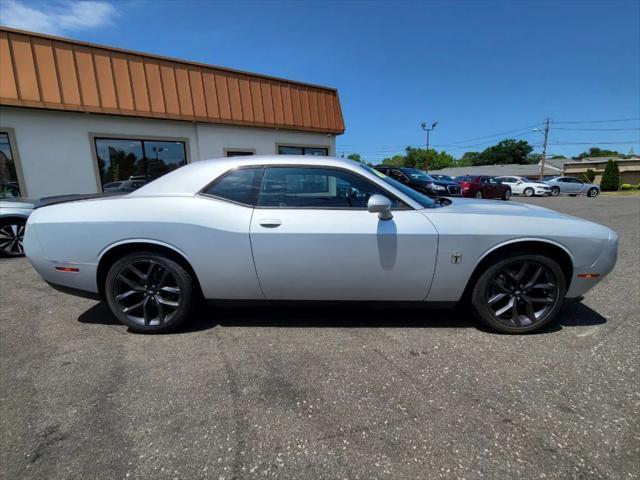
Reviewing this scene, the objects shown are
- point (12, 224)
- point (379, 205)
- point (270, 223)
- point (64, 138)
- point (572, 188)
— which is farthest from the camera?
point (572, 188)

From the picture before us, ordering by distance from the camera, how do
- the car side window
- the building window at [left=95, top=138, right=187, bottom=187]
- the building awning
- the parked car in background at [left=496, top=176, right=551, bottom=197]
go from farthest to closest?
the parked car in background at [left=496, top=176, right=551, bottom=197]
the building window at [left=95, top=138, right=187, bottom=187]
the building awning
the car side window

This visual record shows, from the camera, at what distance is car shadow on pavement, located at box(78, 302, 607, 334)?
9.29 feet

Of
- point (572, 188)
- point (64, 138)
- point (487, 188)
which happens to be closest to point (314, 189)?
point (64, 138)

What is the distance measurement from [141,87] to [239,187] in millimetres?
7718

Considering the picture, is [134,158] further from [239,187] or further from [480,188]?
[480,188]

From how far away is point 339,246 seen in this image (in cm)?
246

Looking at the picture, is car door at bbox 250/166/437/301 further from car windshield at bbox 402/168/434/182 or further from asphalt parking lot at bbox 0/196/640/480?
car windshield at bbox 402/168/434/182

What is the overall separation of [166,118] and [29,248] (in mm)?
7046

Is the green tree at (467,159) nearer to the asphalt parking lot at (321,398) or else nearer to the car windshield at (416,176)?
the car windshield at (416,176)

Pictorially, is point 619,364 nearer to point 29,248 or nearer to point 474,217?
point 474,217

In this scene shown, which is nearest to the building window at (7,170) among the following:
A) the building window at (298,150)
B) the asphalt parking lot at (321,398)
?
the asphalt parking lot at (321,398)

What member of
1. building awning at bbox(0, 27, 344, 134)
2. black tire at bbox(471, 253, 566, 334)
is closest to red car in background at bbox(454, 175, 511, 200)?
building awning at bbox(0, 27, 344, 134)

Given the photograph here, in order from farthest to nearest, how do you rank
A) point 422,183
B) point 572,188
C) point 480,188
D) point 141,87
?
point 572,188 → point 480,188 → point 422,183 → point 141,87

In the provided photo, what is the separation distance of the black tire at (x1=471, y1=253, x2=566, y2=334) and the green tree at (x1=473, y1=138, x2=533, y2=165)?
103 m
